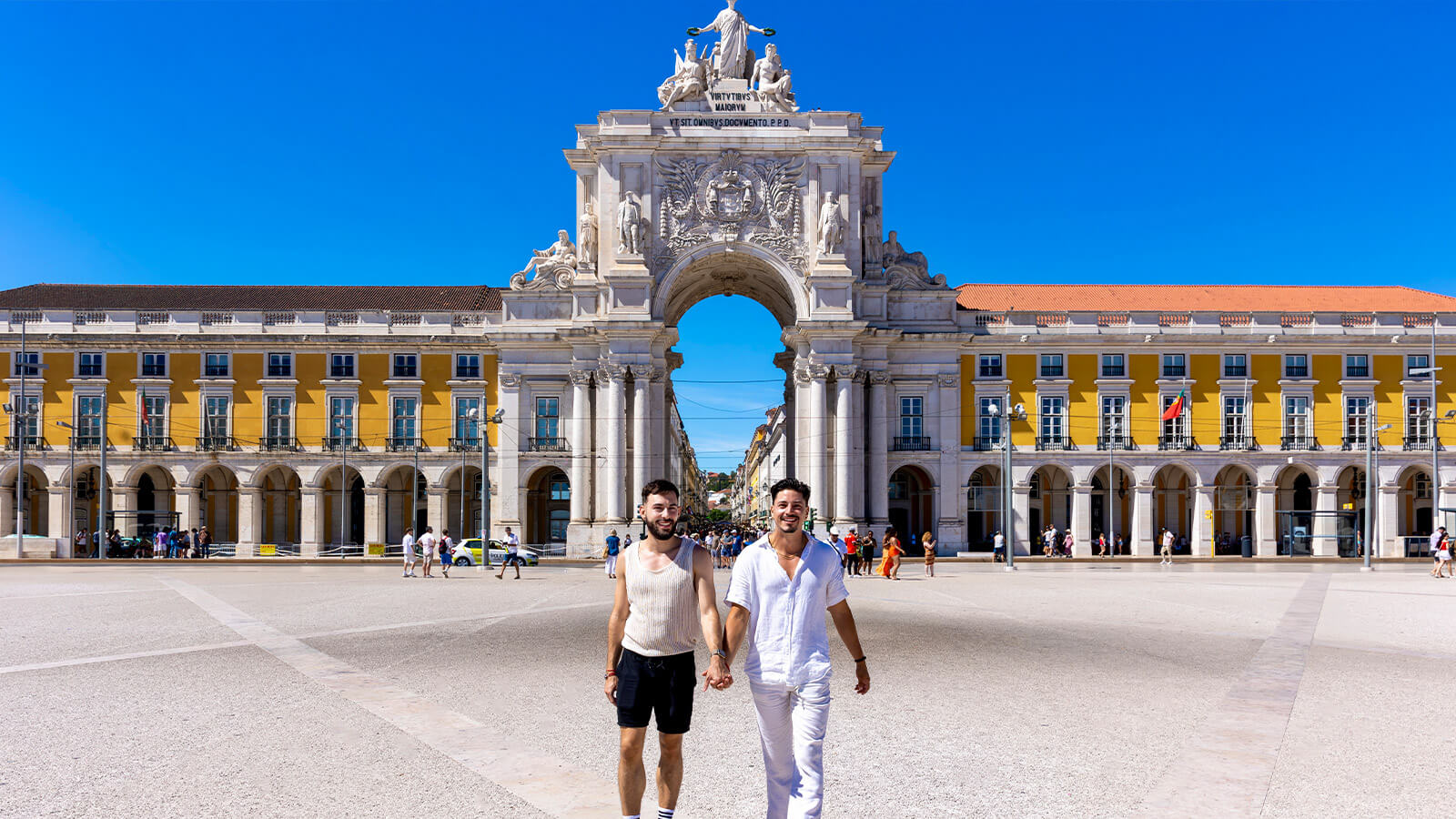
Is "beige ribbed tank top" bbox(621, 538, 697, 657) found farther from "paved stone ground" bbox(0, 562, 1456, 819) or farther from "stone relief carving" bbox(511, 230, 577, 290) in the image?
"stone relief carving" bbox(511, 230, 577, 290)

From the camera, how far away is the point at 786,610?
23.8 ft

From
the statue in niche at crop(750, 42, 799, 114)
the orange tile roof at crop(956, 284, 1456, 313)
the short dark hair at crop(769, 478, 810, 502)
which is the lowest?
the short dark hair at crop(769, 478, 810, 502)

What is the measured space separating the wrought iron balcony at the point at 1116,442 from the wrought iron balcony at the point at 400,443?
36.1m

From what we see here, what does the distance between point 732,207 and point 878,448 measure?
14658 mm

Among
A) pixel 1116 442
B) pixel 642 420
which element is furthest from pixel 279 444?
pixel 1116 442

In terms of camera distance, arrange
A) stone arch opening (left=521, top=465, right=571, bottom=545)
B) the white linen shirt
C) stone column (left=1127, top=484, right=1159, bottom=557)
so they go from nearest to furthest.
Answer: the white linen shirt → stone column (left=1127, top=484, right=1159, bottom=557) → stone arch opening (left=521, top=465, right=571, bottom=545)

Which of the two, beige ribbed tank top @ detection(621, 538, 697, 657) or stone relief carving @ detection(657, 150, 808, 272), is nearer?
beige ribbed tank top @ detection(621, 538, 697, 657)

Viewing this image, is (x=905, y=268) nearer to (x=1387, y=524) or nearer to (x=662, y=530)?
(x=1387, y=524)

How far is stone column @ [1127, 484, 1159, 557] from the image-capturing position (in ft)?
190

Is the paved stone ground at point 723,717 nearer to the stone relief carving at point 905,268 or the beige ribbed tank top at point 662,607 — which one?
the beige ribbed tank top at point 662,607

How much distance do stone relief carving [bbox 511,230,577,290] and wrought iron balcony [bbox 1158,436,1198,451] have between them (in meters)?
32.0

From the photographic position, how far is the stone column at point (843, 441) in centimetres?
5619

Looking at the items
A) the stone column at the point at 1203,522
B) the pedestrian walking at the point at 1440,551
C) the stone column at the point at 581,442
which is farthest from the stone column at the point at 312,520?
the pedestrian walking at the point at 1440,551

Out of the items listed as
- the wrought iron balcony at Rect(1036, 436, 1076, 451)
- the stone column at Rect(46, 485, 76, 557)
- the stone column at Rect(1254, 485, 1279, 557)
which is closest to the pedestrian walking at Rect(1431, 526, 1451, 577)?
the stone column at Rect(1254, 485, 1279, 557)
